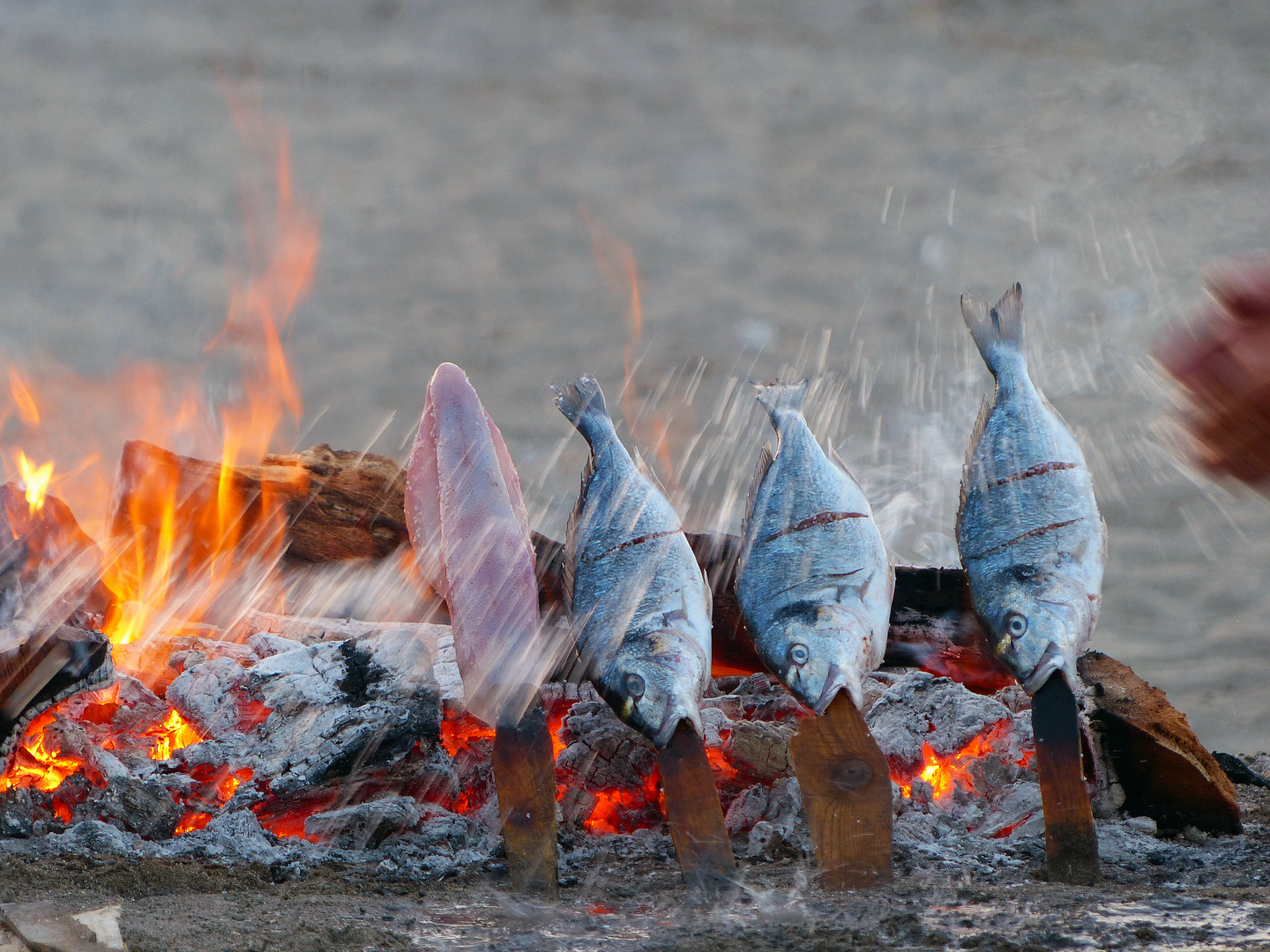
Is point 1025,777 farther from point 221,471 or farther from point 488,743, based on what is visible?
point 221,471

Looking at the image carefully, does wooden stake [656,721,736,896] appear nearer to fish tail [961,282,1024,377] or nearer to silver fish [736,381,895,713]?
silver fish [736,381,895,713]

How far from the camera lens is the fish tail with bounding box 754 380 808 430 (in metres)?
2.61

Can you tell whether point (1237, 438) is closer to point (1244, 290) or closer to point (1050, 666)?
point (1244, 290)

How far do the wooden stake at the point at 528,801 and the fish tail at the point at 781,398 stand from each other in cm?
105

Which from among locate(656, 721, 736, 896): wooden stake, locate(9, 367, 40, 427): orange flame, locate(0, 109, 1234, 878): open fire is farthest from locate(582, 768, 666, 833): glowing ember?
locate(9, 367, 40, 427): orange flame

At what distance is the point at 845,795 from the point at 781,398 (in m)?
1.10

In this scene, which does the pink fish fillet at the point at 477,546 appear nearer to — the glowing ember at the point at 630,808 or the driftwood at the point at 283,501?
the glowing ember at the point at 630,808

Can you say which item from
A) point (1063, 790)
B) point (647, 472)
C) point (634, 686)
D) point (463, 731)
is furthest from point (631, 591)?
point (1063, 790)

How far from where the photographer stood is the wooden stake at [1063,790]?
2188mm

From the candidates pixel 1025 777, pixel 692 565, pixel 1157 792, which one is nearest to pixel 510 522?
pixel 692 565

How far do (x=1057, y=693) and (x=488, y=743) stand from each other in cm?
169

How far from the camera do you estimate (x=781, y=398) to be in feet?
8.72

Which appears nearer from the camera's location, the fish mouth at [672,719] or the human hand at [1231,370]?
the human hand at [1231,370]


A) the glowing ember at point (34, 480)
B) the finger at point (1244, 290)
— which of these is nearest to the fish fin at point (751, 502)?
the finger at point (1244, 290)
